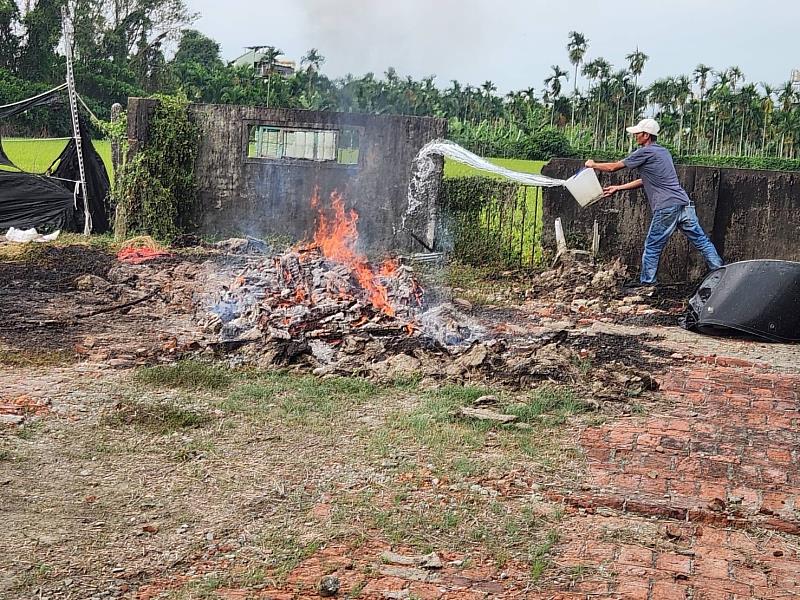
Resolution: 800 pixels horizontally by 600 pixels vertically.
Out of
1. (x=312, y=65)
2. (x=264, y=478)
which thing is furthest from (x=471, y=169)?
(x=264, y=478)

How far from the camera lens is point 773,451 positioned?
5.81 m

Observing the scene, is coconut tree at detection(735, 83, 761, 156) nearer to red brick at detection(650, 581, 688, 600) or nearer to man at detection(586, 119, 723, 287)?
man at detection(586, 119, 723, 287)

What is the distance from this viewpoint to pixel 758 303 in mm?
9047

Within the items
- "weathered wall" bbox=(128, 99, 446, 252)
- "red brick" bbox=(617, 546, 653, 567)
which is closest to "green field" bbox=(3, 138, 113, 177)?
"weathered wall" bbox=(128, 99, 446, 252)

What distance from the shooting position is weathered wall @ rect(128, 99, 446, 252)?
14445mm

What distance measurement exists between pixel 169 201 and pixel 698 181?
323 inches

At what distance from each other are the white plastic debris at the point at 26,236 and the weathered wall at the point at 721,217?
861 centimetres

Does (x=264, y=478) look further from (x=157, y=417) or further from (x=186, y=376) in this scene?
(x=186, y=376)

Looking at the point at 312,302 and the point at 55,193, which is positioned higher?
the point at 55,193

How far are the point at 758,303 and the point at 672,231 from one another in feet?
7.61

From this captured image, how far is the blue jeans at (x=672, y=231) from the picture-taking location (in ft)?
36.2

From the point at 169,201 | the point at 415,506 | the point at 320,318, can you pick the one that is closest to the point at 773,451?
the point at 415,506

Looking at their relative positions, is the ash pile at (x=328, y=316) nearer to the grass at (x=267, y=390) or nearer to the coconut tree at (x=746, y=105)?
the grass at (x=267, y=390)

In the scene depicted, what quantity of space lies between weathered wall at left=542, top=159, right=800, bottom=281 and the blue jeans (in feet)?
2.57
